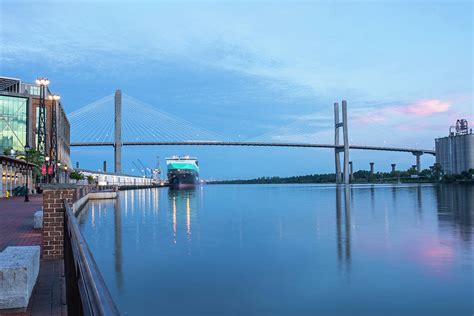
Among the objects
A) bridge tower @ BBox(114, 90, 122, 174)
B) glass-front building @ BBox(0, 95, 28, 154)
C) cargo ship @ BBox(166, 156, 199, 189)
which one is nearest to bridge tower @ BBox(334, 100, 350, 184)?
cargo ship @ BBox(166, 156, 199, 189)

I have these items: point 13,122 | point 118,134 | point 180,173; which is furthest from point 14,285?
point 180,173

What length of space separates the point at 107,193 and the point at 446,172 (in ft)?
401

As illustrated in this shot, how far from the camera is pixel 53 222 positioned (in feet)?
30.0

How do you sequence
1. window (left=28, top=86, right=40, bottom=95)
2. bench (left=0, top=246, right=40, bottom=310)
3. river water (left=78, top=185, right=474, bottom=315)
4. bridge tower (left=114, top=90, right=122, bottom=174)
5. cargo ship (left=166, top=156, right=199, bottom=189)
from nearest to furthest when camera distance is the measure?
bench (left=0, top=246, right=40, bottom=310), river water (left=78, top=185, right=474, bottom=315), window (left=28, top=86, right=40, bottom=95), bridge tower (left=114, top=90, right=122, bottom=174), cargo ship (left=166, top=156, right=199, bottom=189)

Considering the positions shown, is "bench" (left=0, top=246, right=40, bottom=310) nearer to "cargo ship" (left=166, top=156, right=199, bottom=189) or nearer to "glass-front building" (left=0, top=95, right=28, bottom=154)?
"glass-front building" (left=0, top=95, right=28, bottom=154)

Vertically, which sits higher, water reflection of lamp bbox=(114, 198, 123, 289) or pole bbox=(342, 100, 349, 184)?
pole bbox=(342, 100, 349, 184)

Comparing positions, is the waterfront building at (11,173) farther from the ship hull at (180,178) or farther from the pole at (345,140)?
the ship hull at (180,178)

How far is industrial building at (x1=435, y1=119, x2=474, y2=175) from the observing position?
131125 millimetres

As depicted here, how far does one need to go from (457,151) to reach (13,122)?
11965 cm

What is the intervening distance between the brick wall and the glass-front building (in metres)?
65.6

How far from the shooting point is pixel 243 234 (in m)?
18.6

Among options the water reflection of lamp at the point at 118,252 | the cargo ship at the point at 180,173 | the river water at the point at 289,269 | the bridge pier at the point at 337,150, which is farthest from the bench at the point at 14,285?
the cargo ship at the point at 180,173

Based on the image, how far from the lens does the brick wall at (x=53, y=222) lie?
9.02 m

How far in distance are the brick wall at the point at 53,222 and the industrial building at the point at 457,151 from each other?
451ft
